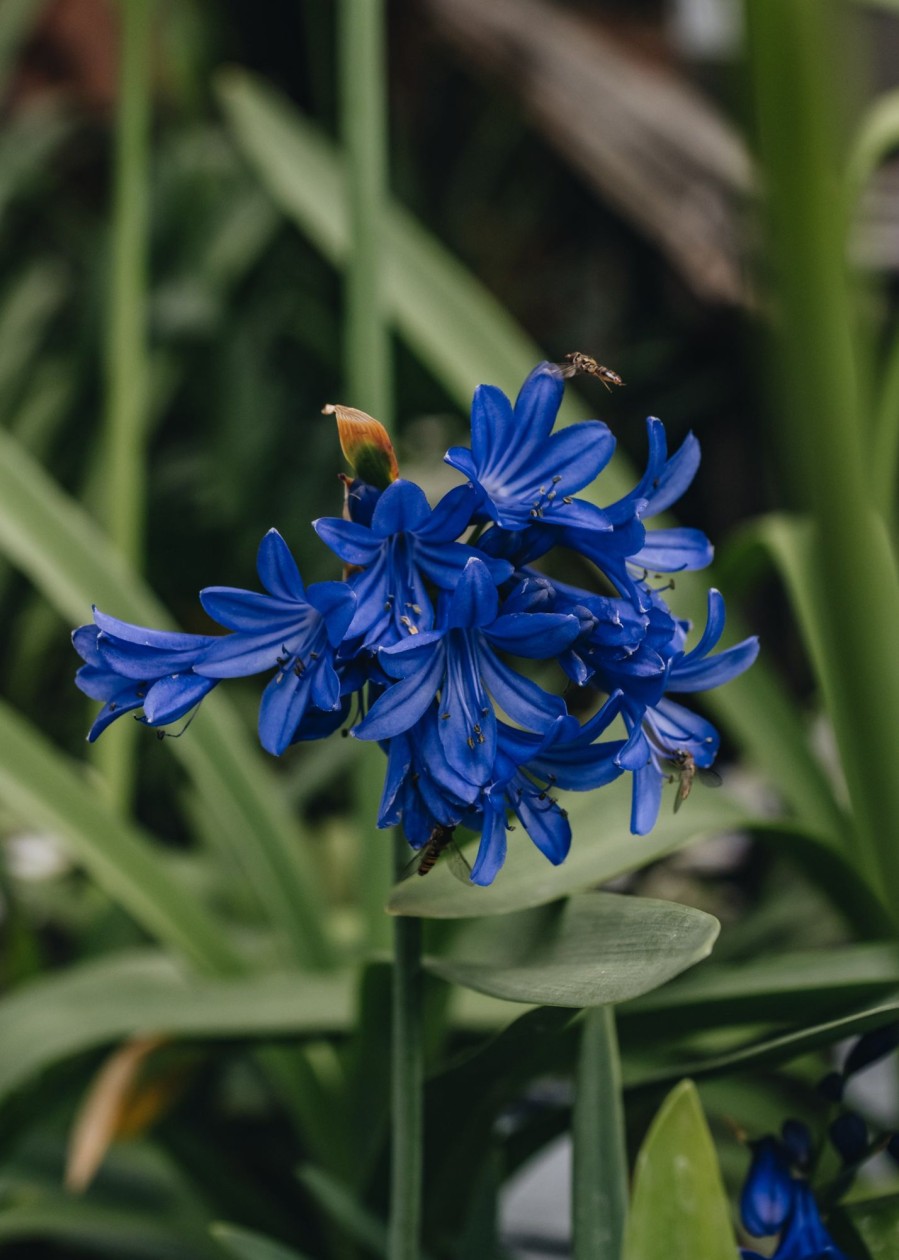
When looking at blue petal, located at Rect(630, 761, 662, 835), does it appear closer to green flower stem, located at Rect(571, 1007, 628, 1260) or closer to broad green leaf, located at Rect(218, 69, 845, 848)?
green flower stem, located at Rect(571, 1007, 628, 1260)

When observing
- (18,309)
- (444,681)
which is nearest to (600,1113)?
(444,681)

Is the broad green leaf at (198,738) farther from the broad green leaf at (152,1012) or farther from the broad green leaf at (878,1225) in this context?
the broad green leaf at (878,1225)

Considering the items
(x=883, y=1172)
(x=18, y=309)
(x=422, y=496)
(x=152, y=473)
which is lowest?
(x=883, y=1172)

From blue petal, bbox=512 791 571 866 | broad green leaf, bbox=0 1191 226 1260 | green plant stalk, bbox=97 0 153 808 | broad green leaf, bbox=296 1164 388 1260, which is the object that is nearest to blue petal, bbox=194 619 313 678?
blue petal, bbox=512 791 571 866

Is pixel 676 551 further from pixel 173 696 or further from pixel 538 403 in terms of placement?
pixel 173 696

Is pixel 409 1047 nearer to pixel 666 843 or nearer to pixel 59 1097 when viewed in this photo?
pixel 666 843

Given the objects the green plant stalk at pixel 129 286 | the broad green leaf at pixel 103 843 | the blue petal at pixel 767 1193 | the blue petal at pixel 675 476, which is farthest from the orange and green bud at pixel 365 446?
the green plant stalk at pixel 129 286
